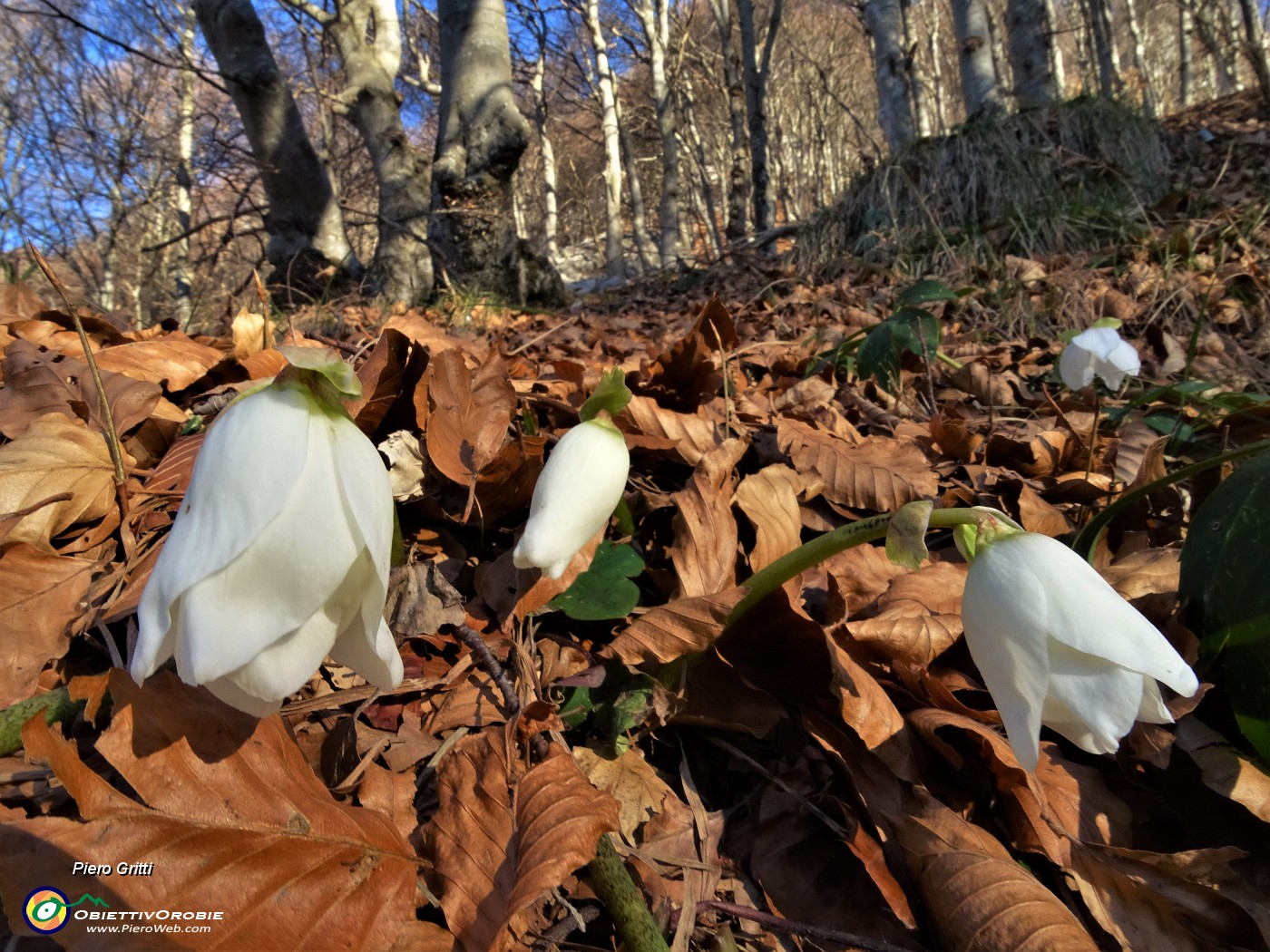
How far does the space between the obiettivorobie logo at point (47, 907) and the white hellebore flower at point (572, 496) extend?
0.42 meters

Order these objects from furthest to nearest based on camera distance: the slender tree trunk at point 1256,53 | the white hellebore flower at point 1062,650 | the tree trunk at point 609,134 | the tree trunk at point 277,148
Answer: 1. the tree trunk at point 609,134
2. the slender tree trunk at point 1256,53
3. the tree trunk at point 277,148
4. the white hellebore flower at point 1062,650

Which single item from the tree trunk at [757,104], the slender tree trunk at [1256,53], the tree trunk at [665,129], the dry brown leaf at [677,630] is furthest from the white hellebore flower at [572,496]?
the tree trunk at [665,129]

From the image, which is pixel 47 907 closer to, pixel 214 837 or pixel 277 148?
pixel 214 837

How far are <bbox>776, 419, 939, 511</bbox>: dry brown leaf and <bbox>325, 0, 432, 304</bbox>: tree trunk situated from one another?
13.5 feet

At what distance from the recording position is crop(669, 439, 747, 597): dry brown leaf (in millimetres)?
960

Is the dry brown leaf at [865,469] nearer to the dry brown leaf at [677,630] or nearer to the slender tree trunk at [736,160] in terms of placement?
the dry brown leaf at [677,630]

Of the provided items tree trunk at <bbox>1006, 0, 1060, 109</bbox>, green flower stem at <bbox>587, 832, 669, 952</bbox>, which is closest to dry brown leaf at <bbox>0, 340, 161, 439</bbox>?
green flower stem at <bbox>587, 832, 669, 952</bbox>

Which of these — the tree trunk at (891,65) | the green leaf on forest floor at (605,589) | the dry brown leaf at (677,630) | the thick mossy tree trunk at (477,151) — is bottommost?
the dry brown leaf at (677,630)

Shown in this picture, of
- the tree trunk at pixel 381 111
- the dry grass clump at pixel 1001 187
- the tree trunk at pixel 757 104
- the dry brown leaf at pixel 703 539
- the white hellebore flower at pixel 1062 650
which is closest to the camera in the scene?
the white hellebore flower at pixel 1062 650

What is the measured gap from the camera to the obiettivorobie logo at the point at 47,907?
19.9 inches

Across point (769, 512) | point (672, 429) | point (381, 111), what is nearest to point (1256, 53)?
point (381, 111)

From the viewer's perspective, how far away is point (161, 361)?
1.28m

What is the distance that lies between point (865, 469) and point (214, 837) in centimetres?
99

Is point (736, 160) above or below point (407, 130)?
below
